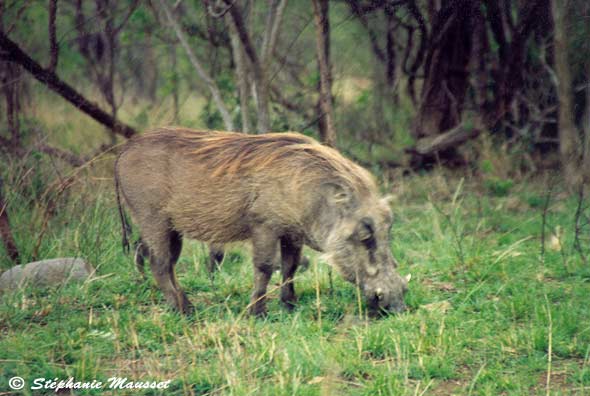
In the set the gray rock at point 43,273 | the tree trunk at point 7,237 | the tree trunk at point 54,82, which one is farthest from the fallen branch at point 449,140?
the tree trunk at point 7,237

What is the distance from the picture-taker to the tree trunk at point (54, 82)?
5.68m

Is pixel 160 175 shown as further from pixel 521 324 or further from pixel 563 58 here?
pixel 563 58

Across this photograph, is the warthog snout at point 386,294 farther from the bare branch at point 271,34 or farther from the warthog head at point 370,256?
the bare branch at point 271,34

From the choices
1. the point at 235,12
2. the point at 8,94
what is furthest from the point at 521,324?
the point at 8,94

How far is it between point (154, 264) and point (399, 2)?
2.31m

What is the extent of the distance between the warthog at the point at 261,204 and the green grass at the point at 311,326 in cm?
20

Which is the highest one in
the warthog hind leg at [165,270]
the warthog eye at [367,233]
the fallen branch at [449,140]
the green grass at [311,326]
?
the fallen branch at [449,140]

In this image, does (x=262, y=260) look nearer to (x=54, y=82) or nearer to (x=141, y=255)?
(x=141, y=255)

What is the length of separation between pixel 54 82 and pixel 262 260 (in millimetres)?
2904

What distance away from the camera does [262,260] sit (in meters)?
4.07

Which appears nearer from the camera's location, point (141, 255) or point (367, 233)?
point (367, 233)

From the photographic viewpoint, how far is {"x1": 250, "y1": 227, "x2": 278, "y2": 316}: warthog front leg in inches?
160

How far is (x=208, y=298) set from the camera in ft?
14.8

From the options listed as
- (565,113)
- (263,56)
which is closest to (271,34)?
(263,56)
